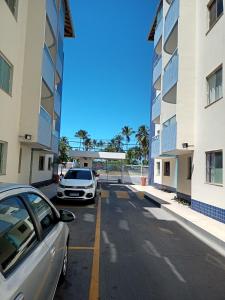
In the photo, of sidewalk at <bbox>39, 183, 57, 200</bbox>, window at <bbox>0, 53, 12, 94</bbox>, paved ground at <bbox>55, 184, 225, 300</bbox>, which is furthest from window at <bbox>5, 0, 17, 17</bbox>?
paved ground at <bbox>55, 184, 225, 300</bbox>

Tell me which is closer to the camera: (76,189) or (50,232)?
(50,232)

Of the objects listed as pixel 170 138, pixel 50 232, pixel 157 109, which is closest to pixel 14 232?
pixel 50 232

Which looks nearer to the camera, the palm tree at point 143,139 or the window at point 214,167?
the window at point 214,167

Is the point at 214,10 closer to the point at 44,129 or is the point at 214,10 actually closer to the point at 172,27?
the point at 172,27

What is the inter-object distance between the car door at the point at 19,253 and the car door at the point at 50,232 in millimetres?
199

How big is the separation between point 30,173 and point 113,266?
609 inches

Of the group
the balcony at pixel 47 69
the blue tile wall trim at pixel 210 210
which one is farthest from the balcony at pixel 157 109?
the blue tile wall trim at pixel 210 210

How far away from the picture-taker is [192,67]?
15.1 metres

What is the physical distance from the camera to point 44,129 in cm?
1753

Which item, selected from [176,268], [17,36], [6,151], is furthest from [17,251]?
[17,36]

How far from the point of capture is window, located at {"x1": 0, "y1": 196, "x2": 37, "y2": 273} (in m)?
2.45

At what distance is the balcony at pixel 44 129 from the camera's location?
16477 mm

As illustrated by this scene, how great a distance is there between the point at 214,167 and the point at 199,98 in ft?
11.7

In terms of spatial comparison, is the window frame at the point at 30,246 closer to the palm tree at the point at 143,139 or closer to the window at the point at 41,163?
the window at the point at 41,163
